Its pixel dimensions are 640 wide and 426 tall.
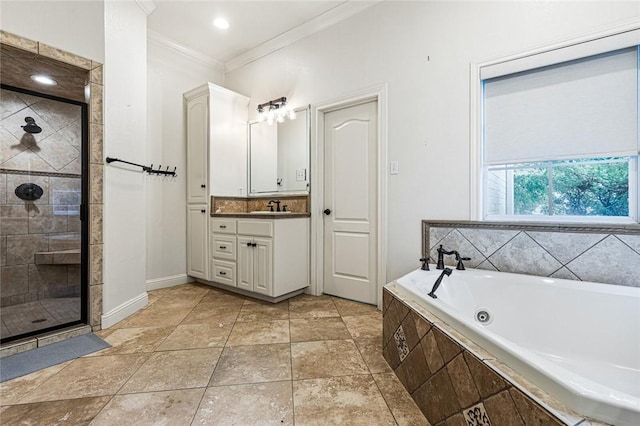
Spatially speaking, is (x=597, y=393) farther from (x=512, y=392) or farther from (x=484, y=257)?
(x=484, y=257)

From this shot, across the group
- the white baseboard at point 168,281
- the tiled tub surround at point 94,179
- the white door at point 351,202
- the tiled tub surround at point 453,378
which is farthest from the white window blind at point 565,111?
the white baseboard at point 168,281

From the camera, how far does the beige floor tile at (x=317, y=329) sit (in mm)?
1994

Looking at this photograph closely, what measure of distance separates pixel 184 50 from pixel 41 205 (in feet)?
7.52

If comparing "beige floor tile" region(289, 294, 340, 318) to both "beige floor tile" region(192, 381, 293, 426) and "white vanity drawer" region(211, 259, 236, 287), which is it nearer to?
"white vanity drawer" region(211, 259, 236, 287)

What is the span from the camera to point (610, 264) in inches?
65.4

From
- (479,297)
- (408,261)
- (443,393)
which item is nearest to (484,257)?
(479,297)

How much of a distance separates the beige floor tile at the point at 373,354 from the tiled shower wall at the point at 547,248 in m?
0.83

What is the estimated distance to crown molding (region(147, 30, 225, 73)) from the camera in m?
3.14

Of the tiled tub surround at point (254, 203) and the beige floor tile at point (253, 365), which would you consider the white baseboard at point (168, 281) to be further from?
the beige floor tile at point (253, 365)

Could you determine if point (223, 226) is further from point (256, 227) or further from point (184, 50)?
point (184, 50)

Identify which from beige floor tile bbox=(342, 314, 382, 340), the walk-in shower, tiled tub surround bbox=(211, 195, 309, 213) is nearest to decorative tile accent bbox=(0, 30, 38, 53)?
the walk-in shower

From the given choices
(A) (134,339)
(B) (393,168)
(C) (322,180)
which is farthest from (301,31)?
(A) (134,339)

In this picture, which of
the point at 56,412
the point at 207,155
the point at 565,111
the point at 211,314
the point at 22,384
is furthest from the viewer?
the point at 207,155

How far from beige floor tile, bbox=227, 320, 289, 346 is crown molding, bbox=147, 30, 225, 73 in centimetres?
315
